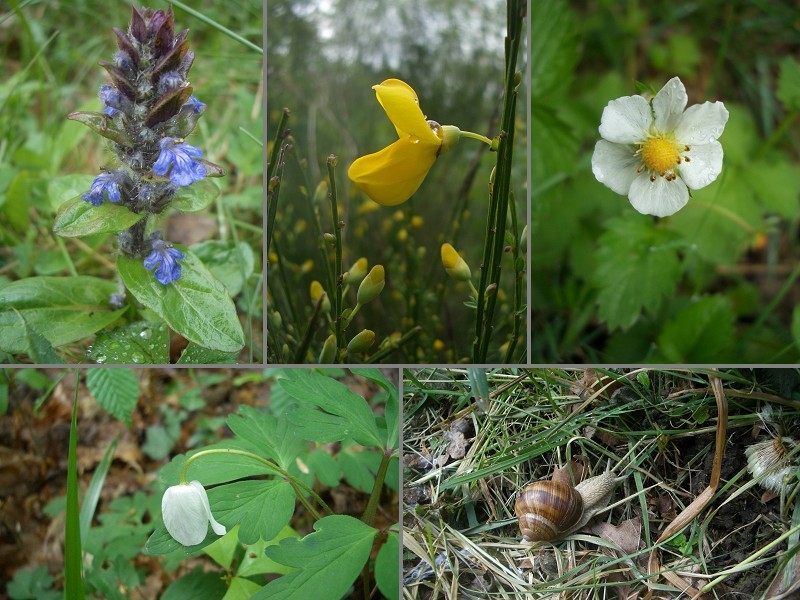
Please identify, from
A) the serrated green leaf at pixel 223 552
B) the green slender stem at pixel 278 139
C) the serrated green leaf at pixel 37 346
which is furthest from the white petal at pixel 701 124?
the serrated green leaf at pixel 37 346

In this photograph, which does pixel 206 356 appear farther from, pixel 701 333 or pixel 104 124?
pixel 701 333

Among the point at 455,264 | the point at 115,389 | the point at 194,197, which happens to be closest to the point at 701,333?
the point at 455,264

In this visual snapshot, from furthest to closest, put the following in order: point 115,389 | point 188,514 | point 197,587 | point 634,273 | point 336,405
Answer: point 634,273 → point 115,389 → point 197,587 → point 336,405 → point 188,514

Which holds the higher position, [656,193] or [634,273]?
[656,193]

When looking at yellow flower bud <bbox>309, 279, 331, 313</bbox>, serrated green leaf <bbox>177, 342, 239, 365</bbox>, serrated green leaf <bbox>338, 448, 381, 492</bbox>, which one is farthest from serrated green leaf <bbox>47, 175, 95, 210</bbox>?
serrated green leaf <bbox>338, 448, 381, 492</bbox>

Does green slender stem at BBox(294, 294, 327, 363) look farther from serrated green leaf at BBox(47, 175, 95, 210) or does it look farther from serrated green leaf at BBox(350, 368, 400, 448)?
serrated green leaf at BBox(47, 175, 95, 210)

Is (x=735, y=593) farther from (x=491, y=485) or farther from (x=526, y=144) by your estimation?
(x=526, y=144)
